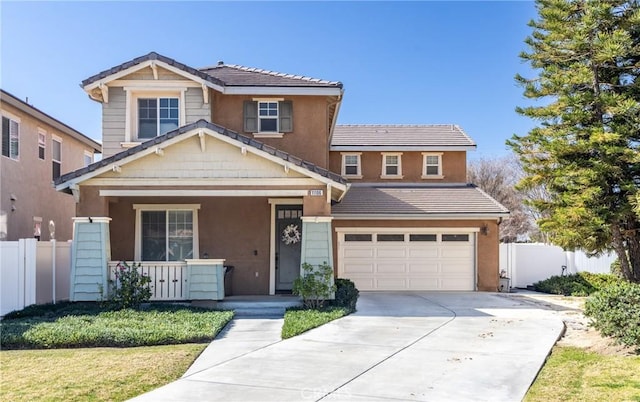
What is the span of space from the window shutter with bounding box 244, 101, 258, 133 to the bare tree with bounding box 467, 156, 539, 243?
79.3 feet

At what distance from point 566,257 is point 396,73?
9516mm

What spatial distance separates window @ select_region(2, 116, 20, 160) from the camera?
15.5 m

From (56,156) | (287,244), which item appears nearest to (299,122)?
(287,244)

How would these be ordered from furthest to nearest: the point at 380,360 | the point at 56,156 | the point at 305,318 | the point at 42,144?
the point at 56,156, the point at 42,144, the point at 305,318, the point at 380,360

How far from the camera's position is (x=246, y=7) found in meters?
14.1

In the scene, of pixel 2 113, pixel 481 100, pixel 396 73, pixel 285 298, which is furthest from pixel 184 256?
pixel 481 100

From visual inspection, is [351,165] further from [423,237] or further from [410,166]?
[423,237]

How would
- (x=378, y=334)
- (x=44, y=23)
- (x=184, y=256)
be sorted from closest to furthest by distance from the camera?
(x=378, y=334) < (x=44, y=23) < (x=184, y=256)

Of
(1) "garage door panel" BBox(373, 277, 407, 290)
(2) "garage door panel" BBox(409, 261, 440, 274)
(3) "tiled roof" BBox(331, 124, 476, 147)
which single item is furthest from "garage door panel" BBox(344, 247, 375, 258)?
(3) "tiled roof" BBox(331, 124, 476, 147)

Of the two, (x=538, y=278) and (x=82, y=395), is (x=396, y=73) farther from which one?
(x=82, y=395)

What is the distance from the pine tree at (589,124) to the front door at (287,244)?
645cm

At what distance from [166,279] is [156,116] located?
4.83m

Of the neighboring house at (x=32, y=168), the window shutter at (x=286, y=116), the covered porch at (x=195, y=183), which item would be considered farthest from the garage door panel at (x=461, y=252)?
the neighboring house at (x=32, y=168)

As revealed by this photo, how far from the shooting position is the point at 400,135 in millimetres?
21391
